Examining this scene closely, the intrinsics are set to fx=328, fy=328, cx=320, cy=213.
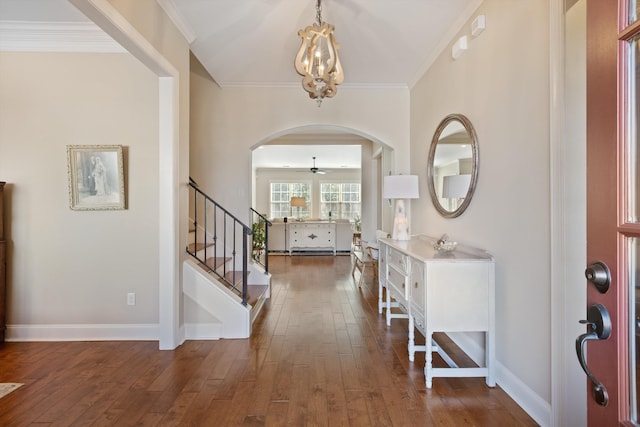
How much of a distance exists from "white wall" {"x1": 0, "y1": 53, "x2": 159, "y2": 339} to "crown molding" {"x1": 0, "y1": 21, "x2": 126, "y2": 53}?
0.23 ft

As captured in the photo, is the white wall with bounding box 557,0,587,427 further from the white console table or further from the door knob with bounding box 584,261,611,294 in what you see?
the white console table

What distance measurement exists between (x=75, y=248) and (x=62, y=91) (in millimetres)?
1486

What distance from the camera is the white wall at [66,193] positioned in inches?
121

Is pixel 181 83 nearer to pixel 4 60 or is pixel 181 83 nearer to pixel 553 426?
pixel 4 60

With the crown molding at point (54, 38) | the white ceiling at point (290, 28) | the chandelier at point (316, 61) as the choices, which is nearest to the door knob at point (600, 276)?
the chandelier at point (316, 61)

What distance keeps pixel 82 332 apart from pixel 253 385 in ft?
6.48

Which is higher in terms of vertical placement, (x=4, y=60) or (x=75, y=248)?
(x=4, y=60)

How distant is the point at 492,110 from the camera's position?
236cm

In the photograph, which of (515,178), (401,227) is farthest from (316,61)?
(401,227)

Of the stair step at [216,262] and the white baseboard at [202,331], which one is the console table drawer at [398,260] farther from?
the stair step at [216,262]

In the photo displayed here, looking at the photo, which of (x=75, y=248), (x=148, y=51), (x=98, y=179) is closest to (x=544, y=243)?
(x=148, y=51)

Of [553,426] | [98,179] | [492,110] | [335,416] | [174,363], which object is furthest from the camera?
[98,179]

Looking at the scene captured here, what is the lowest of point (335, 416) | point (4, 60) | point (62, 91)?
point (335, 416)

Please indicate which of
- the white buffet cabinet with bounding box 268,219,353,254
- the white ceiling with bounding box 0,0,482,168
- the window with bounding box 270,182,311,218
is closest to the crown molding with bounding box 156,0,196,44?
the white ceiling with bounding box 0,0,482,168
